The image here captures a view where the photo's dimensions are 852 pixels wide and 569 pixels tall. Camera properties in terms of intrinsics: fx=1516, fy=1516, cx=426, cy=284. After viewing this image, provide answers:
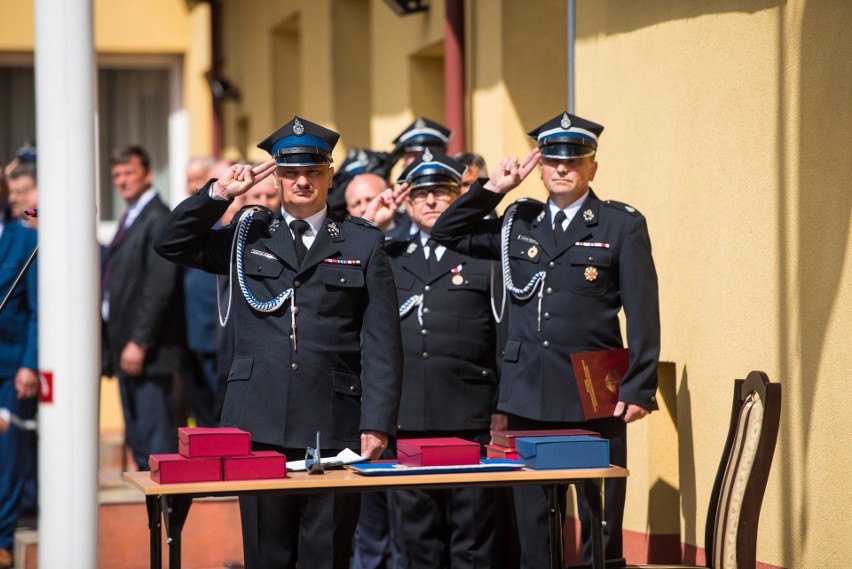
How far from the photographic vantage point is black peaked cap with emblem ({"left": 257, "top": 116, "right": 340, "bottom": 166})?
17.2 ft

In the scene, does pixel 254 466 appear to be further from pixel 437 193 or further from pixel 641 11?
pixel 641 11

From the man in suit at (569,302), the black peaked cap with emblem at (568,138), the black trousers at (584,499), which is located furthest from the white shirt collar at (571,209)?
the black trousers at (584,499)

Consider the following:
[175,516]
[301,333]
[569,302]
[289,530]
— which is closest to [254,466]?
[175,516]

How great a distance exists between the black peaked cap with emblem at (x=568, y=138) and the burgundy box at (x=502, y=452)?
1.32 m

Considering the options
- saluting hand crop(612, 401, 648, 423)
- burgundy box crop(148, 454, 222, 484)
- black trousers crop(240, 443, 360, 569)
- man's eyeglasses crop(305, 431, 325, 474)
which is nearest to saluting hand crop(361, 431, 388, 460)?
black trousers crop(240, 443, 360, 569)

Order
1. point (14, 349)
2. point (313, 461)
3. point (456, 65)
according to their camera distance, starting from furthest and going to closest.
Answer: point (456, 65) < point (14, 349) < point (313, 461)

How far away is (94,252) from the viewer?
4395mm

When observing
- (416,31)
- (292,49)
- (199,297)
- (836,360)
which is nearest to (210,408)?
(199,297)

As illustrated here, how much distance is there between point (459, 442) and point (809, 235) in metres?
1.77

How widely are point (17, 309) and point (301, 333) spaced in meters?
3.19

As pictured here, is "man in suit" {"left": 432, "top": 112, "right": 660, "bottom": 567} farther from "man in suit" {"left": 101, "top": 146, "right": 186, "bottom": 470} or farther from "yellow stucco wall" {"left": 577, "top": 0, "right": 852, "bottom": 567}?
"man in suit" {"left": 101, "top": 146, "right": 186, "bottom": 470}

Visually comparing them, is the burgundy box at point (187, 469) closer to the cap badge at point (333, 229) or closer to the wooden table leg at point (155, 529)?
the wooden table leg at point (155, 529)

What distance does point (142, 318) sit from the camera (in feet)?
28.7

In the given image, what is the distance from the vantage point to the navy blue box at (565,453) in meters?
4.95
